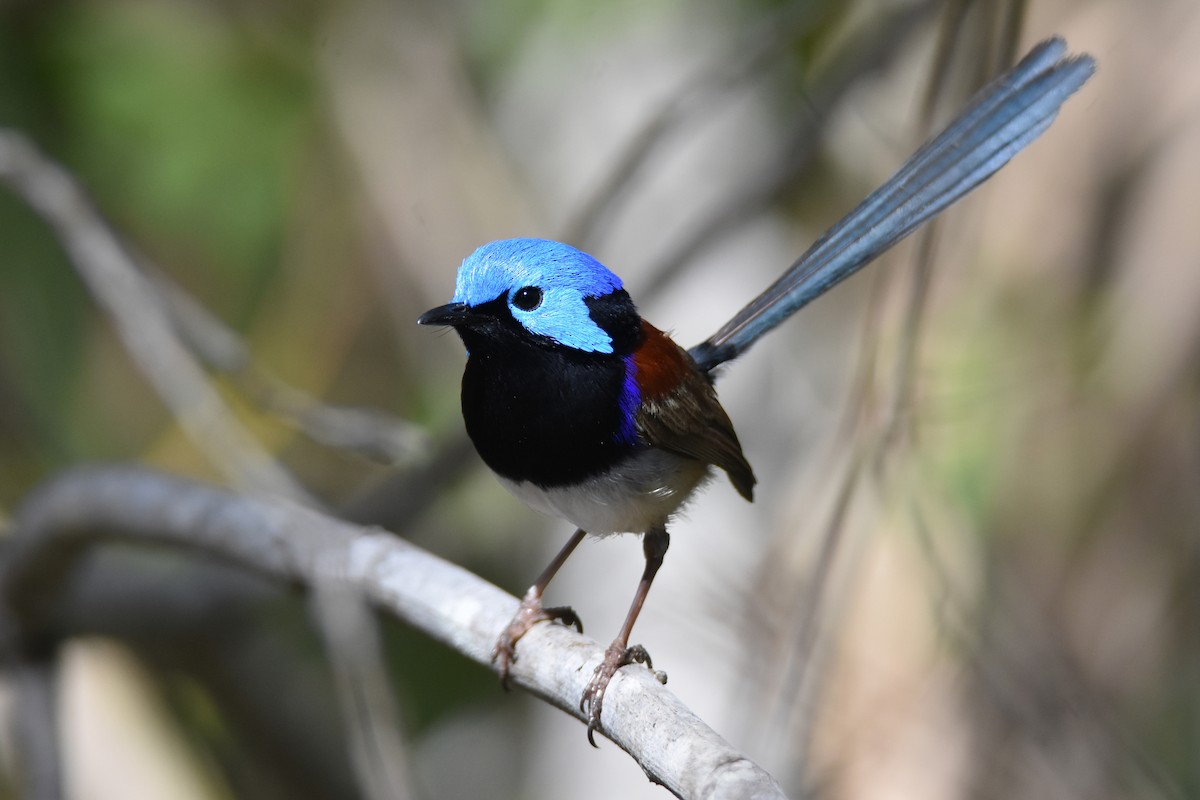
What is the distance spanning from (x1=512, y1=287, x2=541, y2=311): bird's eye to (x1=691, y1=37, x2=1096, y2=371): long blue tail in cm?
74

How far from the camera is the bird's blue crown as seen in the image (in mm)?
2434

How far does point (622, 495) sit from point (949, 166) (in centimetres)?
101

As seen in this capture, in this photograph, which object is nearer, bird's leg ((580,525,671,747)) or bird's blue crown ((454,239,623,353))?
bird's leg ((580,525,671,747))

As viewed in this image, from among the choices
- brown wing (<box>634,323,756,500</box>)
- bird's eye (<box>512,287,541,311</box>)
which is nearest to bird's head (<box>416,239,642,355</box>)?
bird's eye (<box>512,287,541,311</box>)

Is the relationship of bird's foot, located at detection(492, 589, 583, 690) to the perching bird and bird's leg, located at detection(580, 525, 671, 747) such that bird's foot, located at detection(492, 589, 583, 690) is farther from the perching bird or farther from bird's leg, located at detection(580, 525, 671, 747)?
bird's leg, located at detection(580, 525, 671, 747)

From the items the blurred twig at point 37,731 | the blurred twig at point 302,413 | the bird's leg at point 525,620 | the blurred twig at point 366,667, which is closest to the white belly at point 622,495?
the bird's leg at point 525,620

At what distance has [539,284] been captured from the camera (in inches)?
96.4

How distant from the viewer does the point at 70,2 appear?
17.2ft

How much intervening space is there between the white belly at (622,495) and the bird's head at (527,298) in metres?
0.29

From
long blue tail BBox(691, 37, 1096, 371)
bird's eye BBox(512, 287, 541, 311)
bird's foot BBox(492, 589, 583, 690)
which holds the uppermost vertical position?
long blue tail BBox(691, 37, 1096, 371)

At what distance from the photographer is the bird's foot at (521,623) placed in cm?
258

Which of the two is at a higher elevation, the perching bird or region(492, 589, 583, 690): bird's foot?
the perching bird

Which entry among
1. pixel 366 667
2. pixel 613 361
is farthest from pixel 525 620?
pixel 613 361

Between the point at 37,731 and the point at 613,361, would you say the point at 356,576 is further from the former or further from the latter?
the point at 37,731
